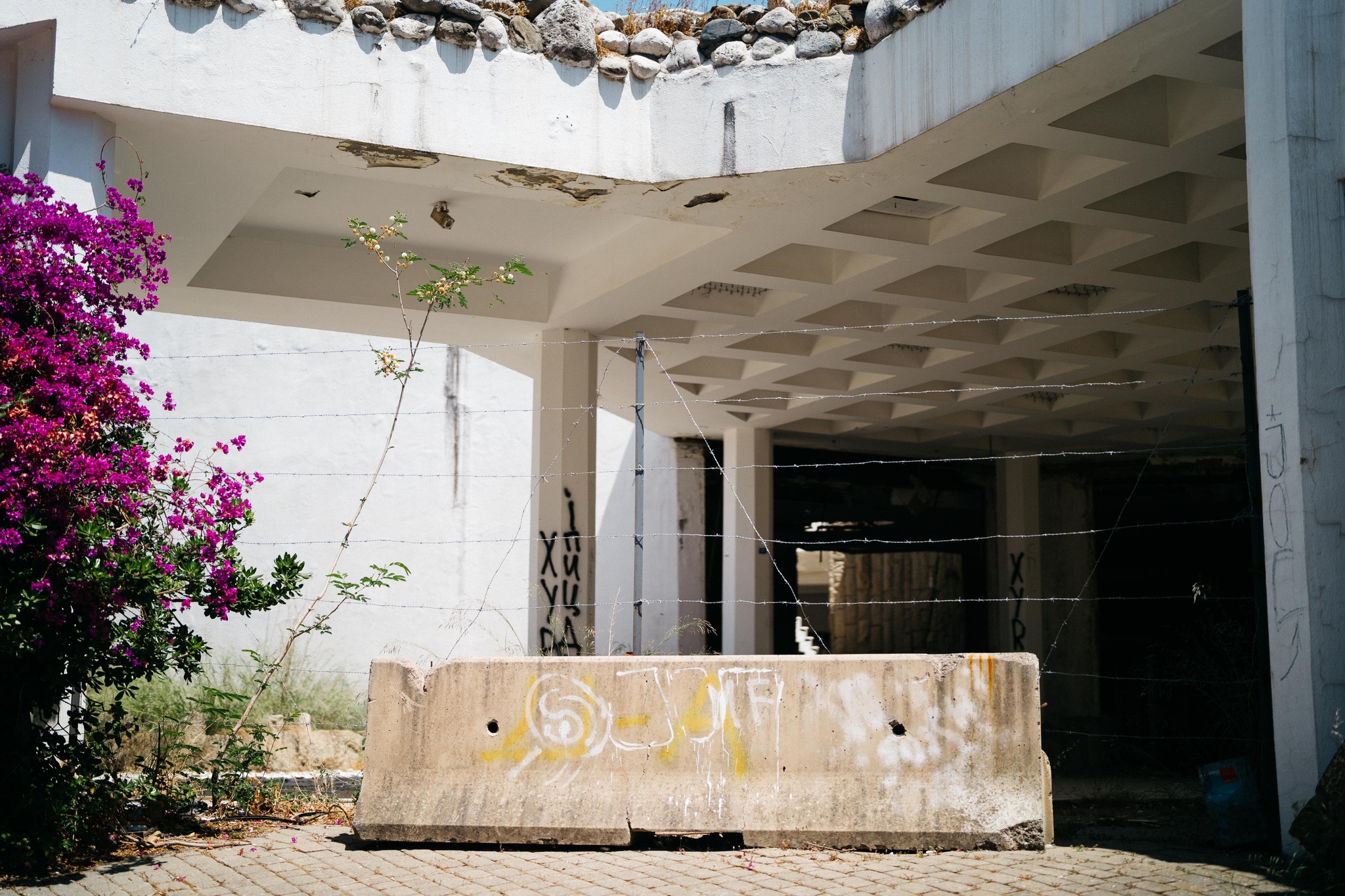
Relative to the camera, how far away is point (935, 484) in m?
19.8

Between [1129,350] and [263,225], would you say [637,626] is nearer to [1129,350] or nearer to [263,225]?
[263,225]

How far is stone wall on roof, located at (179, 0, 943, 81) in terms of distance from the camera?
7.55 meters

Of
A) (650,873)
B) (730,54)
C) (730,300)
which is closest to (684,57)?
(730,54)

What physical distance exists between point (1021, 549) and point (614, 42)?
534 inches

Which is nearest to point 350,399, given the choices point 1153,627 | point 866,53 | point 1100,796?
point 866,53

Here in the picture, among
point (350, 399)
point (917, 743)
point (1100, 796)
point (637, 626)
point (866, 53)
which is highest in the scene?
point (866, 53)

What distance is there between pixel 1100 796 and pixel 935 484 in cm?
1212

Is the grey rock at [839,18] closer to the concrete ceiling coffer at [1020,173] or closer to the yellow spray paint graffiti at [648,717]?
the concrete ceiling coffer at [1020,173]

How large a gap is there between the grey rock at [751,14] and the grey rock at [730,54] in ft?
0.77

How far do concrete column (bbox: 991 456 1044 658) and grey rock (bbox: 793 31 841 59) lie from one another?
12291mm

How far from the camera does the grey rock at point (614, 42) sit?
8219 millimetres

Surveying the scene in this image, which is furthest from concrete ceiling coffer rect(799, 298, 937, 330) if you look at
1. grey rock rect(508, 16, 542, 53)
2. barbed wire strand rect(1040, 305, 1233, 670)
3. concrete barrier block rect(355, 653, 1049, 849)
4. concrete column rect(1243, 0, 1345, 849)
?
concrete barrier block rect(355, 653, 1049, 849)

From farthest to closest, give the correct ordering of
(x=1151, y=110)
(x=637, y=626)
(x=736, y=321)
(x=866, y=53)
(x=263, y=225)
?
(x=736, y=321)
(x=263, y=225)
(x=866, y=53)
(x=1151, y=110)
(x=637, y=626)

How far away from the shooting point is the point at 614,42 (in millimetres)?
8211
